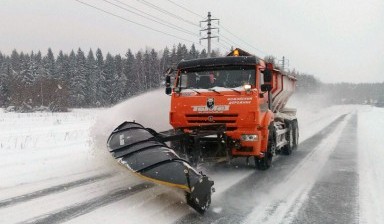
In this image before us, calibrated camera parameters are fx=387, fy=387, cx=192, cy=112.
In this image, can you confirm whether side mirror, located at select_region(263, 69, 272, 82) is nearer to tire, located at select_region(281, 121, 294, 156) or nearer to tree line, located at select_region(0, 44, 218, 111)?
tire, located at select_region(281, 121, 294, 156)

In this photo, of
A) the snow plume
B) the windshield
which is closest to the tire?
the snow plume

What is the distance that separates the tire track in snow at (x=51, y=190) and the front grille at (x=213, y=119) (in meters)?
2.18

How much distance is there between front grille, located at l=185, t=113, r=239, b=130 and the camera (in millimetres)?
8500

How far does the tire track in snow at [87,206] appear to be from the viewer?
501 centimetres

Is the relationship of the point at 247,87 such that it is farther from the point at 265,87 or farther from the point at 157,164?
the point at 157,164

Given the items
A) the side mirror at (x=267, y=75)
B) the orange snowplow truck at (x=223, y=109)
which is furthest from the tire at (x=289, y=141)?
the side mirror at (x=267, y=75)

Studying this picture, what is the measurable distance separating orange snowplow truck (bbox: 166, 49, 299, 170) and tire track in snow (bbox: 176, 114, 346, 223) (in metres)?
0.54

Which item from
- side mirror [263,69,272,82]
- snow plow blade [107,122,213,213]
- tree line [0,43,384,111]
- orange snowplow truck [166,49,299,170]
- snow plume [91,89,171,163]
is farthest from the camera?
tree line [0,43,384,111]

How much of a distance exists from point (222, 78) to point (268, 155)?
2235mm

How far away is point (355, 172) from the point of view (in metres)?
9.03

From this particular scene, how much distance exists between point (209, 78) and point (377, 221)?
4886mm

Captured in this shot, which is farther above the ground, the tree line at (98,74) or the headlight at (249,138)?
the tree line at (98,74)

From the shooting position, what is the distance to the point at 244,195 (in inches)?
261

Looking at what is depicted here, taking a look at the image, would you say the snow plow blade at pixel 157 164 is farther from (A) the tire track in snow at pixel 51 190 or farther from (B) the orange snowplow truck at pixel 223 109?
(B) the orange snowplow truck at pixel 223 109
